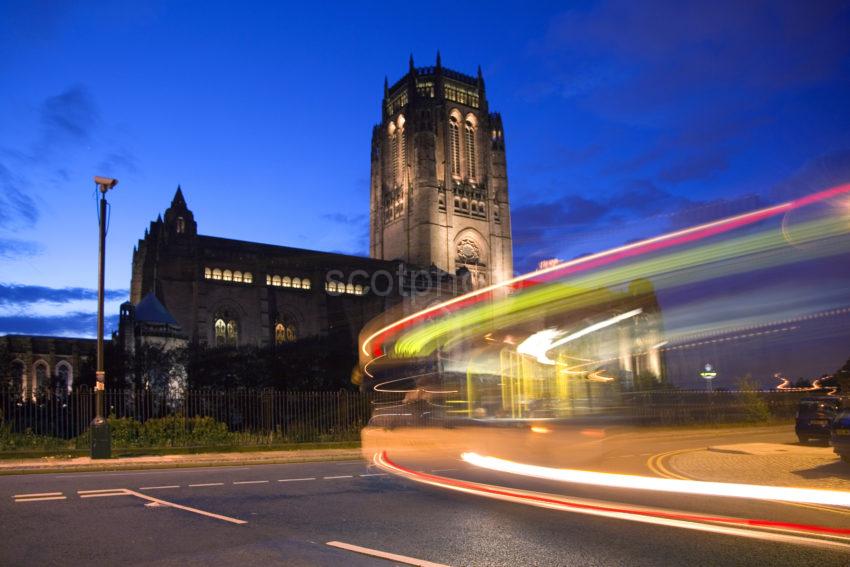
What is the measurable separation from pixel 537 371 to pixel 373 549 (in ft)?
33.2

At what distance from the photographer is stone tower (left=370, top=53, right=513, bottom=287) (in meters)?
109

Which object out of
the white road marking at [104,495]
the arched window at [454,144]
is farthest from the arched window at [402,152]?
the white road marking at [104,495]

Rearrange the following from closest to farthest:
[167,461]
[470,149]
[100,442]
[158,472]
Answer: [158,472] < [167,461] < [100,442] < [470,149]

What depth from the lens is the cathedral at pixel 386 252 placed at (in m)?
81.5

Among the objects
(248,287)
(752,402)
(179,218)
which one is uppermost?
(179,218)

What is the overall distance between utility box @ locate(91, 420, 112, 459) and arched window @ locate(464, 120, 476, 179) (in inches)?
3938

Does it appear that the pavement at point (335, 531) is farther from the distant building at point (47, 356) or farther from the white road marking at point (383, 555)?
the distant building at point (47, 356)

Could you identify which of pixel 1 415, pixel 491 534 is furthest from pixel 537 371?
pixel 1 415

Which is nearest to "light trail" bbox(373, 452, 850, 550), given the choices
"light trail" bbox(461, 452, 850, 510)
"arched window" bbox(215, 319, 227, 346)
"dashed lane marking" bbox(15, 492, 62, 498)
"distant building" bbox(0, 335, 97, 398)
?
"light trail" bbox(461, 452, 850, 510)

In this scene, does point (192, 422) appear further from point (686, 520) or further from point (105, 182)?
point (686, 520)

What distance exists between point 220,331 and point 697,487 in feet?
252

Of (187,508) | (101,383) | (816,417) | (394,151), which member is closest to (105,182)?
(101,383)

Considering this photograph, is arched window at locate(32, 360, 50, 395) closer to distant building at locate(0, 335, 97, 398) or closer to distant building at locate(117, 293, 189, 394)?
distant building at locate(0, 335, 97, 398)

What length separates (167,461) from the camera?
62.3 feet
